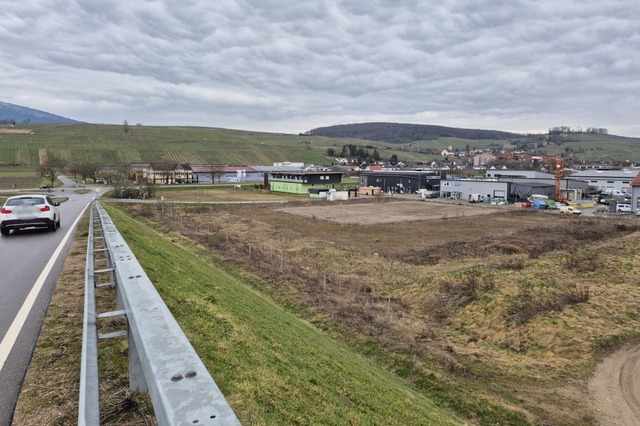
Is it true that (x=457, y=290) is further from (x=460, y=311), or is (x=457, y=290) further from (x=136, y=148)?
(x=136, y=148)

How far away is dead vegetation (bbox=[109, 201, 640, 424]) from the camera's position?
A: 12.1 m

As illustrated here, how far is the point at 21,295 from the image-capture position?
24.7ft

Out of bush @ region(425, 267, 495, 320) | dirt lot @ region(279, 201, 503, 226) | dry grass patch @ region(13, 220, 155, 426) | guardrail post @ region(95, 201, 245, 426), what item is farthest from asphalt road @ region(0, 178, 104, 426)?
dirt lot @ region(279, 201, 503, 226)

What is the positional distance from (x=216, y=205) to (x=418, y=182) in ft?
151

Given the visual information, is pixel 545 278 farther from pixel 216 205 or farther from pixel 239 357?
pixel 216 205

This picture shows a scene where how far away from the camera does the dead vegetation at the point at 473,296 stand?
12125 mm

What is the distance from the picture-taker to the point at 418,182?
85.9 m

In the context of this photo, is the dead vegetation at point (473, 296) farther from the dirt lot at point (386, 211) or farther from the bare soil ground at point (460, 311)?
the dirt lot at point (386, 211)

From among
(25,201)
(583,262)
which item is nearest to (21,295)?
(25,201)

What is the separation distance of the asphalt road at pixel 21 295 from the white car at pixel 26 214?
1.52 feet

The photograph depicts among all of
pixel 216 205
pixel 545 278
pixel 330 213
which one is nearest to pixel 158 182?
pixel 216 205

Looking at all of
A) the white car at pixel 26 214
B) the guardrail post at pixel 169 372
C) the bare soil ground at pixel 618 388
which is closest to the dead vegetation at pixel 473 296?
the bare soil ground at pixel 618 388

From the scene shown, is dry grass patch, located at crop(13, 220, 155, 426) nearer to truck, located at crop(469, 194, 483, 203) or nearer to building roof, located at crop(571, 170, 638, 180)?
truck, located at crop(469, 194, 483, 203)

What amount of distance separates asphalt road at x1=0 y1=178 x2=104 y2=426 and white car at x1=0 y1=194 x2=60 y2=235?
18.2 inches
